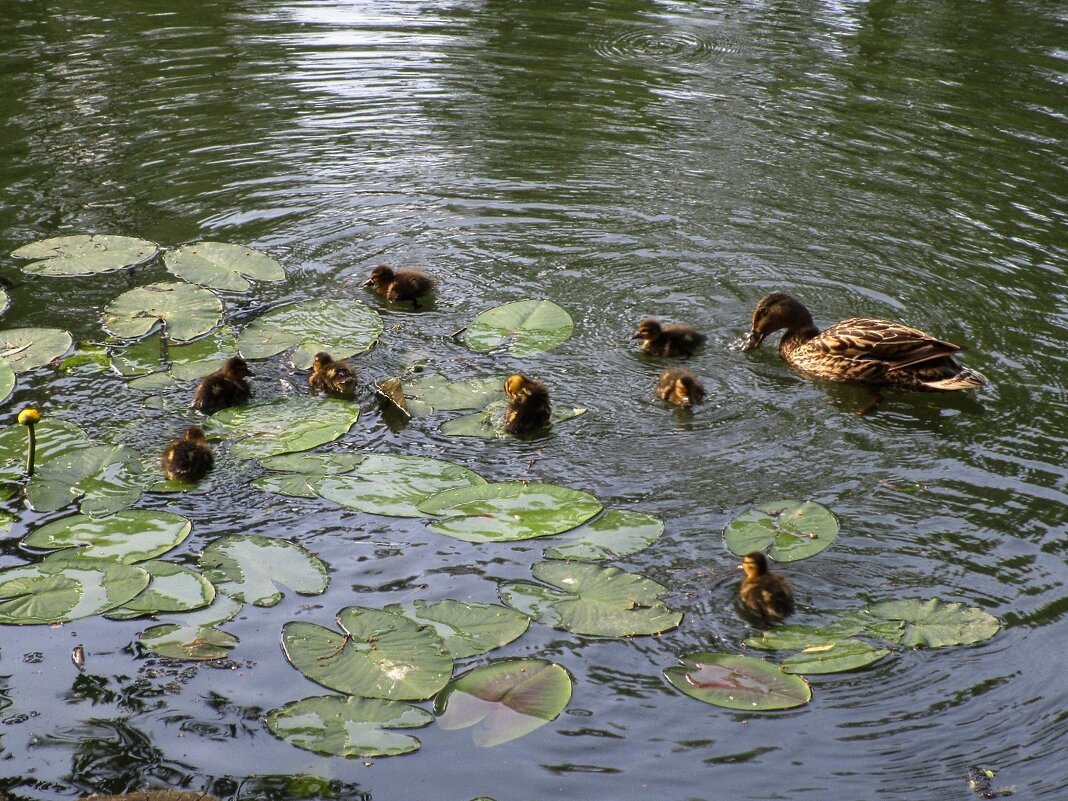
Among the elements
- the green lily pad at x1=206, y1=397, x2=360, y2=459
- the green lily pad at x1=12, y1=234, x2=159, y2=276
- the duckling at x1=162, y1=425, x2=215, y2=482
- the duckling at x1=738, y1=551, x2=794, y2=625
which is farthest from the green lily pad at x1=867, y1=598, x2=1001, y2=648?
the green lily pad at x1=12, y1=234, x2=159, y2=276

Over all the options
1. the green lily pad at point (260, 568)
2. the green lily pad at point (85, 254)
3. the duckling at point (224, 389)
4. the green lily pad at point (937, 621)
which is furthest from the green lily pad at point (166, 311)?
the green lily pad at point (937, 621)

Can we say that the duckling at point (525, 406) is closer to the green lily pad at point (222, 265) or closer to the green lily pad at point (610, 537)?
the green lily pad at point (610, 537)

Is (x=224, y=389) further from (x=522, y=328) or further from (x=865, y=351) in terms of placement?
(x=865, y=351)

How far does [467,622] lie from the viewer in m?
4.86

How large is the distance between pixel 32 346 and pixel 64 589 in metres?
2.49

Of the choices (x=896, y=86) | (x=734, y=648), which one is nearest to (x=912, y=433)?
(x=734, y=648)

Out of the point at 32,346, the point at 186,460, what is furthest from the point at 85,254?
the point at 186,460

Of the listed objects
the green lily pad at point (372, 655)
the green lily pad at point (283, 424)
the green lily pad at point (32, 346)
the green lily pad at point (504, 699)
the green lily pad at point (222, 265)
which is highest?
the green lily pad at point (222, 265)

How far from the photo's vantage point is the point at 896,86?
39.6 feet

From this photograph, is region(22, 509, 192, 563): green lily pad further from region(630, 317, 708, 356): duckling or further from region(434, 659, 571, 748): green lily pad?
region(630, 317, 708, 356): duckling

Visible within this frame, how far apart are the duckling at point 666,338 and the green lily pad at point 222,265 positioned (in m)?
2.55

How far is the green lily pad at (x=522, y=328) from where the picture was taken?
23.8 feet

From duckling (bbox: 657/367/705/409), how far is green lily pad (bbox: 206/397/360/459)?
1.73m

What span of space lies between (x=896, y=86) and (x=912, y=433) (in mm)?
6651
